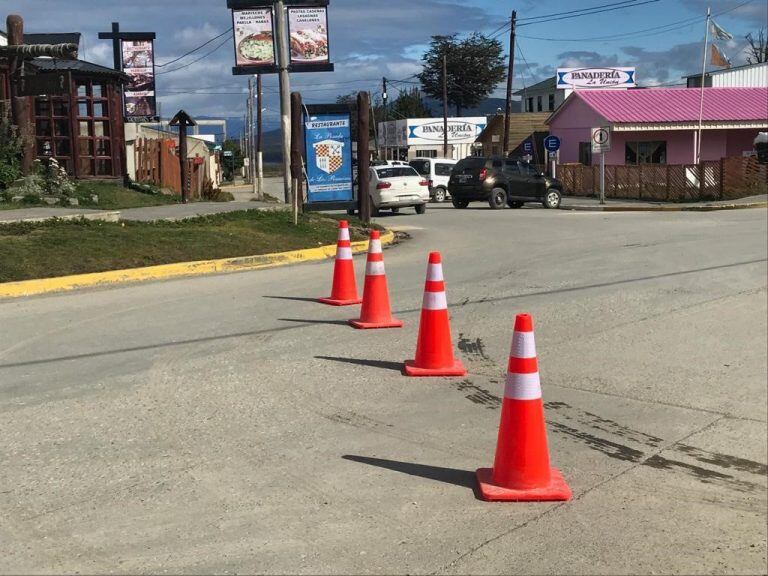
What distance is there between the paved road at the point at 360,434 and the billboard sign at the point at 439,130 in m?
61.5

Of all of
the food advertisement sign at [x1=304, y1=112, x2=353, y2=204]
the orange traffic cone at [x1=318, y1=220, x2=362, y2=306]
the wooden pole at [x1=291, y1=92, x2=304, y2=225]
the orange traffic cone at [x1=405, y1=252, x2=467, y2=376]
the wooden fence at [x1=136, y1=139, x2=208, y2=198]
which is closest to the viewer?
the orange traffic cone at [x1=405, y1=252, x2=467, y2=376]

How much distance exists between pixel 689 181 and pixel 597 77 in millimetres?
26787

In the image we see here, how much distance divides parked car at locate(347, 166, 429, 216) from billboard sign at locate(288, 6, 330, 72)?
409 cm

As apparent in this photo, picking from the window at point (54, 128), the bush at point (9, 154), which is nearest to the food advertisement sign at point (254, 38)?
the window at point (54, 128)

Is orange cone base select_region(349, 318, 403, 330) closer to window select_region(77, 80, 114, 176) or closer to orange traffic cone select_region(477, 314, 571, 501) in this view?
orange traffic cone select_region(477, 314, 571, 501)

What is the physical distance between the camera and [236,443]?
5.00 metres

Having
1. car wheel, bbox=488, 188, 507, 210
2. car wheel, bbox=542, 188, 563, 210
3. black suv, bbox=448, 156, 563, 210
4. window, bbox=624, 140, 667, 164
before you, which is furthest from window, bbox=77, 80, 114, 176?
window, bbox=624, 140, 667, 164

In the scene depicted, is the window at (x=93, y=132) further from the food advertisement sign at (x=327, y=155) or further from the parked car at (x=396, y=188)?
the parked car at (x=396, y=188)

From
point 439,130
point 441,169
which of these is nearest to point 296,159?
point 441,169

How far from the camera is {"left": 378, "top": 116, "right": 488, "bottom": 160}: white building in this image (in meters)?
70.9

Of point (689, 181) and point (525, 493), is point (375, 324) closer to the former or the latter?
point (525, 493)

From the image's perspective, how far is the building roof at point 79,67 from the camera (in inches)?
863

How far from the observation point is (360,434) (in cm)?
518

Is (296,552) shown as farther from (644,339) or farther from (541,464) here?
(644,339)
